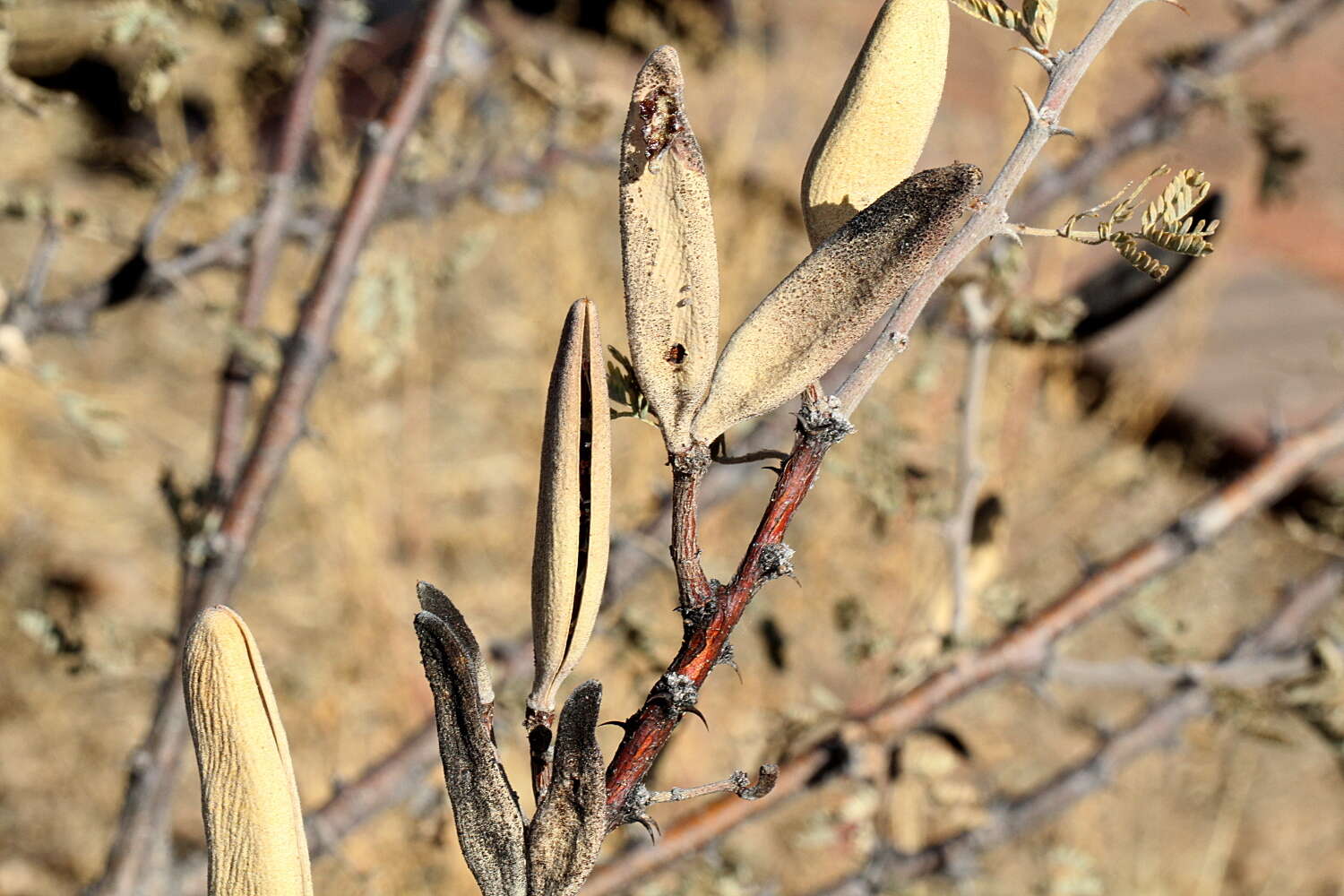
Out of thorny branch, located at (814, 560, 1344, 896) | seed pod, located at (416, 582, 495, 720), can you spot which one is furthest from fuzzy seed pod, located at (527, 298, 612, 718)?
thorny branch, located at (814, 560, 1344, 896)

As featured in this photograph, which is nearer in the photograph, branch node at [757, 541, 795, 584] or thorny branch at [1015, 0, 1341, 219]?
branch node at [757, 541, 795, 584]

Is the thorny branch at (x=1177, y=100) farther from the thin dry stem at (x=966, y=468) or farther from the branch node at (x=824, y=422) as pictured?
the branch node at (x=824, y=422)

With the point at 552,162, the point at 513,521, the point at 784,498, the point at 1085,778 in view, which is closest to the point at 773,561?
the point at 784,498

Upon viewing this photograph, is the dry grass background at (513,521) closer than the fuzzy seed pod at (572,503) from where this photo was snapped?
No

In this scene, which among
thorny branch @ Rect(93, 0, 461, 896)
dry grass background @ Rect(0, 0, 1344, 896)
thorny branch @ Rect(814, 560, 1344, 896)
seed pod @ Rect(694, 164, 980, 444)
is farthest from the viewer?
dry grass background @ Rect(0, 0, 1344, 896)

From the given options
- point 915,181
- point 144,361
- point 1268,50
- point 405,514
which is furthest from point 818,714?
point 144,361

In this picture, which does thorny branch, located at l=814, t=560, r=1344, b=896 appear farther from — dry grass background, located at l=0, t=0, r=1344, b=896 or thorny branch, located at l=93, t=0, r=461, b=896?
thorny branch, located at l=93, t=0, r=461, b=896

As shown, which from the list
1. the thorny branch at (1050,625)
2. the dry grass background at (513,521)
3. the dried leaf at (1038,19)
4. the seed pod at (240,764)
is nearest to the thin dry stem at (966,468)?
the thorny branch at (1050,625)
